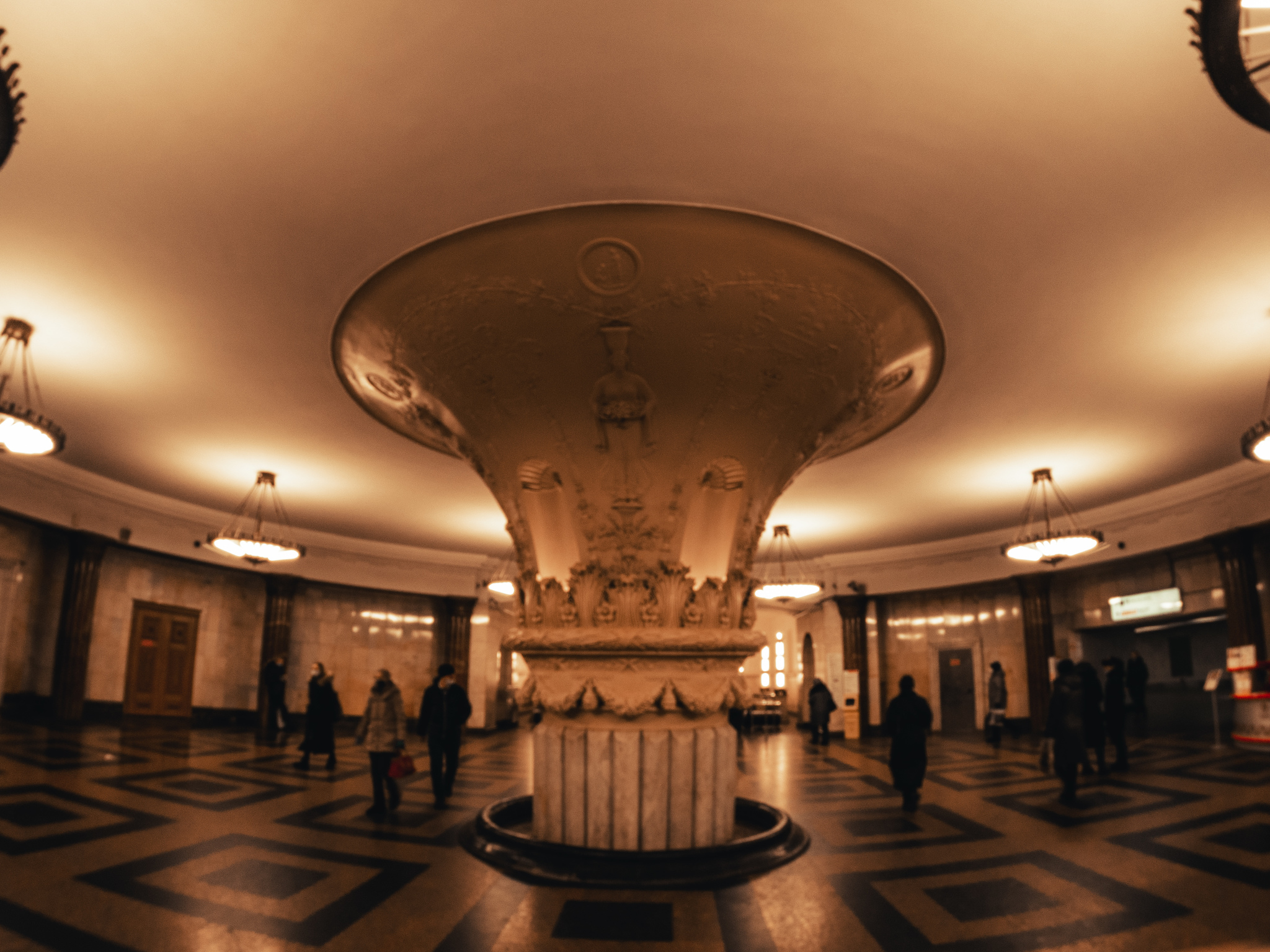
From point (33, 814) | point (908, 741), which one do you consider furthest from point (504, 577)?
point (33, 814)

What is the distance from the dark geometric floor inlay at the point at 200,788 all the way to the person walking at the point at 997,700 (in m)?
11.2

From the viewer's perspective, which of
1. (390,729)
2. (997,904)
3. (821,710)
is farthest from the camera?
(821,710)

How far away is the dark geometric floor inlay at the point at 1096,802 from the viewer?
6.66m

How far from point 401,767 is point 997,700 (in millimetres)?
11282

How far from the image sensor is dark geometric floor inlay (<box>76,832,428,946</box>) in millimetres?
3869

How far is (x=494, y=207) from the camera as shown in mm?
4906

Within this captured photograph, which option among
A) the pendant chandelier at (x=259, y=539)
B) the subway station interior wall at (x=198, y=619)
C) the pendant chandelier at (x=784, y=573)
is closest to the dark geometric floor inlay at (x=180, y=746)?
the subway station interior wall at (x=198, y=619)

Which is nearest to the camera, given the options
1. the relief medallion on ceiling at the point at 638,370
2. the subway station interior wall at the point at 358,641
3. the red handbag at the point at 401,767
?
the relief medallion on ceiling at the point at 638,370

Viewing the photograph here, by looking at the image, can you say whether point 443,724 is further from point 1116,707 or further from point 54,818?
point 1116,707

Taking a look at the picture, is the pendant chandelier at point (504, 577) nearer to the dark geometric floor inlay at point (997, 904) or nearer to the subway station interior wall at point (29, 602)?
the subway station interior wall at point (29, 602)

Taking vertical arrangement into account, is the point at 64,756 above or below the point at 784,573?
below

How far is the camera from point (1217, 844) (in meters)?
5.48

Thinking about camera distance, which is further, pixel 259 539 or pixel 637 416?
pixel 259 539

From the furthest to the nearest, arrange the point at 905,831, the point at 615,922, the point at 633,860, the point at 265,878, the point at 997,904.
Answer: the point at 905,831 → the point at 633,860 → the point at 265,878 → the point at 997,904 → the point at 615,922
